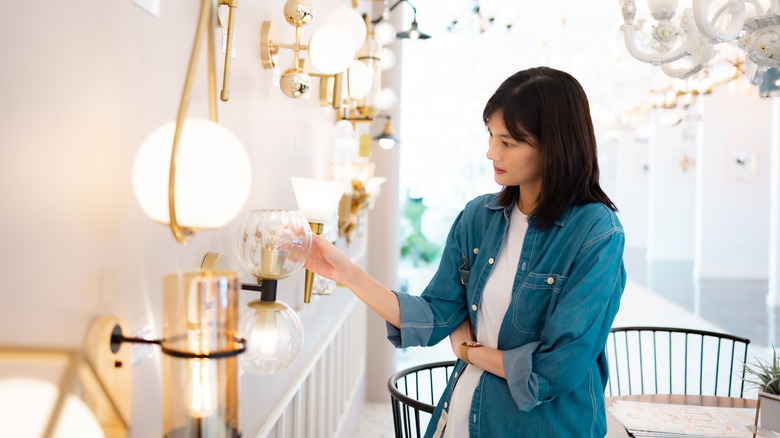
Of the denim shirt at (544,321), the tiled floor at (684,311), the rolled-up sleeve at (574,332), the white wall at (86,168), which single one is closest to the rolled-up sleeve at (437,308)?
the denim shirt at (544,321)

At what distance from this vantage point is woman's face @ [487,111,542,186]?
1.44 metres

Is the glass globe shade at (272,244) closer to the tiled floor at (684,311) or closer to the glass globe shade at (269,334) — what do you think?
the glass globe shade at (269,334)

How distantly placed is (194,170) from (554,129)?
2.92 ft

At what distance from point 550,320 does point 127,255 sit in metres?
0.83

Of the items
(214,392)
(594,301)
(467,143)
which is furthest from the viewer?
(467,143)

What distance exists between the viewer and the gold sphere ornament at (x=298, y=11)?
1548 millimetres

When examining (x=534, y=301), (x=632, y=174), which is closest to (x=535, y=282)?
(x=534, y=301)

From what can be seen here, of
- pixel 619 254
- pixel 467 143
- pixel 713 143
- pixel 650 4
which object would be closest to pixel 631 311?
pixel 467 143

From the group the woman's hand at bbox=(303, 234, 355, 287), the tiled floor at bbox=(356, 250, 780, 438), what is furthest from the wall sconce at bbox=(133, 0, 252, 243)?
the tiled floor at bbox=(356, 250, 780, 438)

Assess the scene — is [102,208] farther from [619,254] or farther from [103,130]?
[619,254]

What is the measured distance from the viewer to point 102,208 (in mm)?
893

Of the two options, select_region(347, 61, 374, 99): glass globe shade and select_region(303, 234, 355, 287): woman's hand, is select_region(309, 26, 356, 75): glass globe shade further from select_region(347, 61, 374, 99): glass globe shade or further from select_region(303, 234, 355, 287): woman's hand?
select_region(347, 61, 374, 99): glass globe shade

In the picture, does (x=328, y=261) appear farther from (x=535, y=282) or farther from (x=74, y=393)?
(x=74, y=393)

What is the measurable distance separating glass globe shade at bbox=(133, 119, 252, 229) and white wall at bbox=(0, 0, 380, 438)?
0.34 feet
